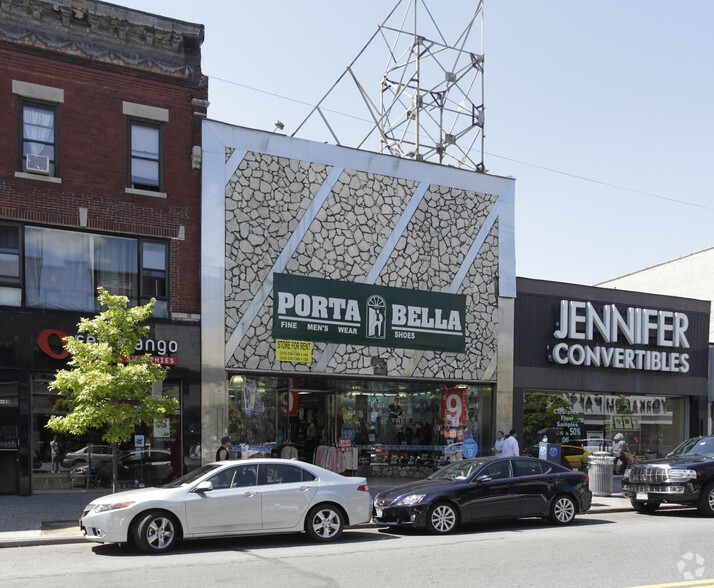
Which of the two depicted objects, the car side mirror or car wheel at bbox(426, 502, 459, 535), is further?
car wheel at bbox(426, 502, 459, 535)

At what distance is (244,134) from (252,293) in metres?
4.02

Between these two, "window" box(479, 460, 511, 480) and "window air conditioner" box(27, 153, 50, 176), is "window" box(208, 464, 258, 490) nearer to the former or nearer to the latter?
"window" box(479, 460, 511, 480)

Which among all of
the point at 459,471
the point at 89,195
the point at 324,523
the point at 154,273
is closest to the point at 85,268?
the point at 154,273

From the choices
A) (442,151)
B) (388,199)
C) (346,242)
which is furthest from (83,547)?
(442,151)

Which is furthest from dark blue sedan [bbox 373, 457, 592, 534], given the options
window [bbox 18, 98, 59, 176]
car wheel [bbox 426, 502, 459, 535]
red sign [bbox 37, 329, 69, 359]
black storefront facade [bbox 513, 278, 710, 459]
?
window [bbox 18, 98, 59, 176]

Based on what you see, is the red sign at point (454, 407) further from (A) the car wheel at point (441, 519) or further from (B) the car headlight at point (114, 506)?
(B) the car headlight at point (114, 506)

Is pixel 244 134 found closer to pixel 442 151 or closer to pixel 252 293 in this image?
pixel 252 293

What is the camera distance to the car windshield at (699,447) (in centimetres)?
1637

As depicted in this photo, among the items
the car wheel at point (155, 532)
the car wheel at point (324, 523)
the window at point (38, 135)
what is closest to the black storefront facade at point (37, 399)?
the window at point (38, 135)

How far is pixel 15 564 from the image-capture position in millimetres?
10227

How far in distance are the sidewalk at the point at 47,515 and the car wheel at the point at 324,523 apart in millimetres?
3687

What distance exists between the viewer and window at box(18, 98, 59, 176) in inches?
663

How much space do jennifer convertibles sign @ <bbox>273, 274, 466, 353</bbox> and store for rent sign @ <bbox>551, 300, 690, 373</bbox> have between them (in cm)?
396

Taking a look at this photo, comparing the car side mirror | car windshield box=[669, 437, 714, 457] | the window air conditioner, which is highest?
the window air conditioner
